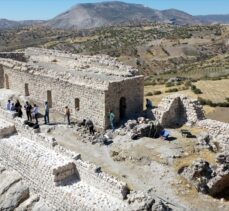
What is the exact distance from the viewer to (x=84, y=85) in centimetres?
2156

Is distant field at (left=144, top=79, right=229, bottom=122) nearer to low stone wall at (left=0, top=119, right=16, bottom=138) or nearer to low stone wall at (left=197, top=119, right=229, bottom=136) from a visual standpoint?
low stone wall at (left=197, top=119, right=229, bottom=136)

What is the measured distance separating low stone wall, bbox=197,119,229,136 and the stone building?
3634mm

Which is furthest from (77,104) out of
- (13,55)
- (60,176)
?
(13,55)

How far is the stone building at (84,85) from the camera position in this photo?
2117cm

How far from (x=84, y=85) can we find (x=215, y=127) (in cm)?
666

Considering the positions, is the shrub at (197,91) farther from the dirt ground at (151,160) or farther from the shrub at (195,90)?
the dirt ground at (151,160)

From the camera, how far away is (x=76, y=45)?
294 ft

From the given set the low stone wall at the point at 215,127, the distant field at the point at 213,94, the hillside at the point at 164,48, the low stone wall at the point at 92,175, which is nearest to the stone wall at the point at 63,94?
the low stone wall at the point at 92,175

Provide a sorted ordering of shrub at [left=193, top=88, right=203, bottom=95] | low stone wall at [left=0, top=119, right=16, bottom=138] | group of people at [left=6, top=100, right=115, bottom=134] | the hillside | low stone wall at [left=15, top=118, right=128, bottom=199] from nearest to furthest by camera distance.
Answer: low stone wall at [left=15, top=118, right=128, bottom=199] < low stone wall at [left=0, top=119, right=16, bottom=138] < group of people at [left=6, top=100, right=115, bottom=134] < shrub at [left=193, top=88, right=203, bottom=95] < the hillside

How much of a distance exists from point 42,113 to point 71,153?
7314 millimetres

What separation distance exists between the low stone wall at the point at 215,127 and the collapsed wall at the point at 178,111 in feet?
1.74

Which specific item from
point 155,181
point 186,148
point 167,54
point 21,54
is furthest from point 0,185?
point 167,54

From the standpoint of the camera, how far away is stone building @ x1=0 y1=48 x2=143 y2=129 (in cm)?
2117

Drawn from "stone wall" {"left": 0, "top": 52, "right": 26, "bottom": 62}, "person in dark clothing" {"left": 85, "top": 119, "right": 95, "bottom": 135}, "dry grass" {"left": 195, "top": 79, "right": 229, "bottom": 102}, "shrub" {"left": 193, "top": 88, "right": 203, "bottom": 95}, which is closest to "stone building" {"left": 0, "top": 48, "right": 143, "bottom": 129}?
"person in dark clothing" {"left": 85, "top": 119, "right": 95, "bottom": 135}
